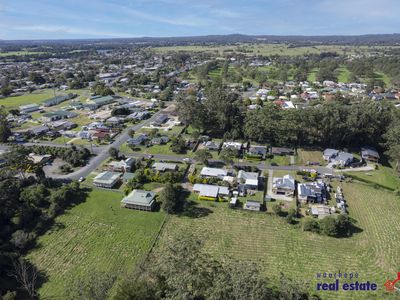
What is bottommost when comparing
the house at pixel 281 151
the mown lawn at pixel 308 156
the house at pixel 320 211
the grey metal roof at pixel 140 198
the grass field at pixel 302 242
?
the grass field at pixel 302 242

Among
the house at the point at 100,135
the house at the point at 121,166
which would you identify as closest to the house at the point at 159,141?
the house at the point at 121,166

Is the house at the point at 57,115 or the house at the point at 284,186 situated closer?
the house at the point at 284,186

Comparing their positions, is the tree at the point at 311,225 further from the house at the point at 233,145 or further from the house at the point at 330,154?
the house at the point at 233,145

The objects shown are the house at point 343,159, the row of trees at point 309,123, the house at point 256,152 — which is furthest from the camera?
the row of trees at point 309,123

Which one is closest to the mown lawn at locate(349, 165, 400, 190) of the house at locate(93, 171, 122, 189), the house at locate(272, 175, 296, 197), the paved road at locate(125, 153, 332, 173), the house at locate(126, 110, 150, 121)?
the paved road at locate(125, 153, 332, 173)

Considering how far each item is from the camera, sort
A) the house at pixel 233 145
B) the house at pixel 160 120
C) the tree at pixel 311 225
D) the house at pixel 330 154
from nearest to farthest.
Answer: the tree at pixel 311 225 < the house at pixel 330 154 < the house at pixel 233 145 < the house at pixel 160 120

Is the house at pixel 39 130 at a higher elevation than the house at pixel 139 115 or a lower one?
lower

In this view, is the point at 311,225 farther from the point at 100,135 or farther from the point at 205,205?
the point at 100,135

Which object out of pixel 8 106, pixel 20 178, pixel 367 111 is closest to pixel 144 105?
pixel 8 106
